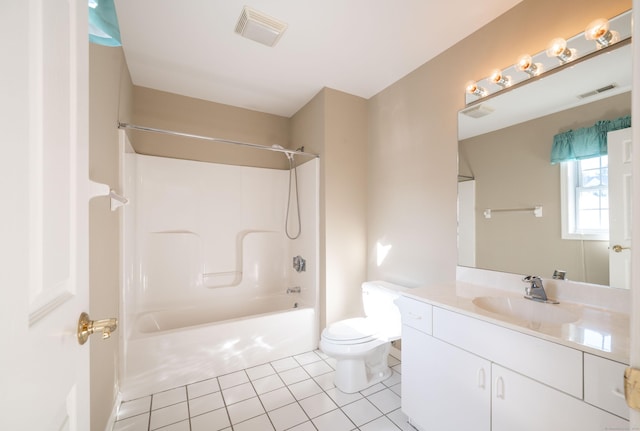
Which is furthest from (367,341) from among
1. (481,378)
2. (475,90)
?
(475,90)

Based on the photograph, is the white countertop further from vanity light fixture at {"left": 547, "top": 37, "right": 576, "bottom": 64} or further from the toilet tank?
vanity light fixture at {"left": 547, "top": 37, "right": 576, "bottom": 64}

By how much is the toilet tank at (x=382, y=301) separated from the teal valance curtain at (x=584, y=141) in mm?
1313

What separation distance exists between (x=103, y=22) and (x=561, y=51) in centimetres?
208

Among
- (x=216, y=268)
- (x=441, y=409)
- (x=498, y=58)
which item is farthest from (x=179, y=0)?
(x=441, y=409)

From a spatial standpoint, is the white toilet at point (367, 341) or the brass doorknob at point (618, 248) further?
the white toilet at point (367, 341)

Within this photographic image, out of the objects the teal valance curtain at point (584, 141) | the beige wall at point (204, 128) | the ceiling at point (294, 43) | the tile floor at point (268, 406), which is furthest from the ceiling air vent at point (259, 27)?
the tile floor at point (268, 406)

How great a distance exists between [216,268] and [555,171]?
294cm

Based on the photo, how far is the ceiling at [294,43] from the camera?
1.58 meters

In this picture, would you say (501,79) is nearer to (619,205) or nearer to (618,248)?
(619,205)

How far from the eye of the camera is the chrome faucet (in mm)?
1332

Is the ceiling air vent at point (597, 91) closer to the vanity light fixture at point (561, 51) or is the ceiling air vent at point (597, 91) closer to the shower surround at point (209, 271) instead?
the vanity light fixture at point (561, 51)

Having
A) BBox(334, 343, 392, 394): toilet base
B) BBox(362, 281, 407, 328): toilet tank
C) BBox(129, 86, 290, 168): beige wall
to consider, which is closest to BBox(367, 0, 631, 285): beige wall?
BBox(362, 281, 407, 328): toilet tank

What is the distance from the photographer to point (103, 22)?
0.86 metres

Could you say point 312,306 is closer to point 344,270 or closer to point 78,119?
point 344,270
